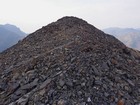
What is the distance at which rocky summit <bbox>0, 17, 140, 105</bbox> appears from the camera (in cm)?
925

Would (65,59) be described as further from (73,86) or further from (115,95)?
(115,95)

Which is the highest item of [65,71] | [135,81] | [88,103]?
[65,71]

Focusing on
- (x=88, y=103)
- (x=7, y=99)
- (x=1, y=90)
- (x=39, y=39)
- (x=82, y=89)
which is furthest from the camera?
(x=39, y=39)

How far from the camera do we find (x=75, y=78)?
10000mm

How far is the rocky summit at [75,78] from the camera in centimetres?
925

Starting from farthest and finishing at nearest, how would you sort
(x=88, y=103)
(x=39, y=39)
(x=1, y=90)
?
(x=39, y=39), (x=1, y=90), (x=88, y=103)

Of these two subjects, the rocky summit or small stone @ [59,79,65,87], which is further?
small stone @ [59,79,65,87]

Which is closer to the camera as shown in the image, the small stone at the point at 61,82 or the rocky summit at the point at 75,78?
the rocky summit at the point at 75,78

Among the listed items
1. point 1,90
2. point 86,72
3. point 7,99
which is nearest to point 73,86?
point 86,72

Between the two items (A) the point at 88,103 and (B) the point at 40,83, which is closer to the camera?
(A) the point at 88,103

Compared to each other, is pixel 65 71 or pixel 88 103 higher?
pixel 65 71

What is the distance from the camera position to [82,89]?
9469mm

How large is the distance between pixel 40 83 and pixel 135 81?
14.5 feet

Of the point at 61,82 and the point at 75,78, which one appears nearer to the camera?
the point at 61,82
